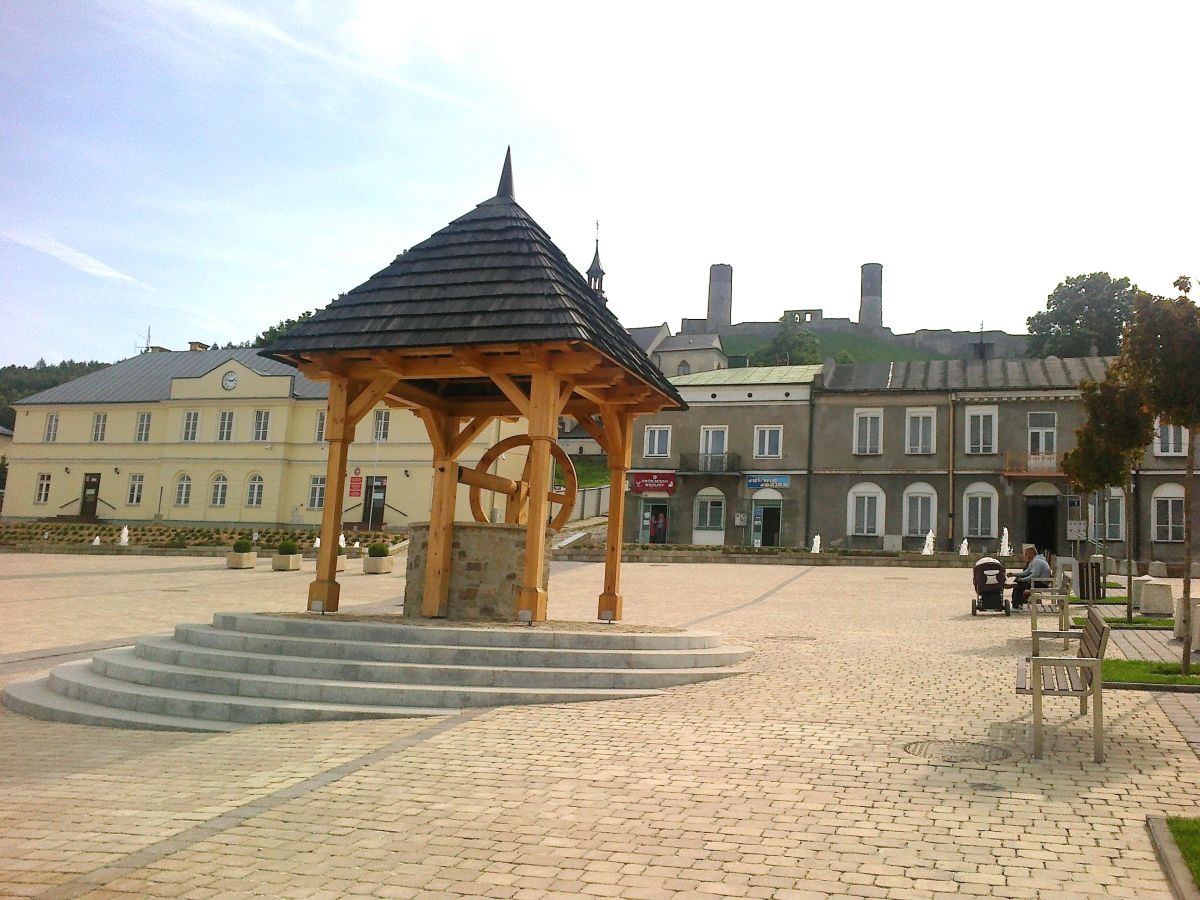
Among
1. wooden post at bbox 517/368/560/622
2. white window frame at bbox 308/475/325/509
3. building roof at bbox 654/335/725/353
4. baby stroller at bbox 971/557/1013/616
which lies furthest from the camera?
building roof at bbox 654/335/725/353

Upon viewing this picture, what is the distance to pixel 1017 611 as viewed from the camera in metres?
17.9

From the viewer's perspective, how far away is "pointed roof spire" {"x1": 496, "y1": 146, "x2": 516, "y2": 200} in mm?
13906

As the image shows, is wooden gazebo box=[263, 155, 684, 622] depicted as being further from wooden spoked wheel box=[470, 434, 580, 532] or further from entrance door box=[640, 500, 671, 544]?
entrance door box=[640, 500, 671, 544]

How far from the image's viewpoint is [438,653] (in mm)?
9477

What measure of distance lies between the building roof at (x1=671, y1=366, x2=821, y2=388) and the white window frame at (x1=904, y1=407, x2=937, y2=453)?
4.70m

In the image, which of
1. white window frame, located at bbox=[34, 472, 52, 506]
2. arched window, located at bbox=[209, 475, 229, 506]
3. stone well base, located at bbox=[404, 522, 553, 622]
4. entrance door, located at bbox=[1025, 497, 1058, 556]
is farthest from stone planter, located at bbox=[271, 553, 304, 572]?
white window frame, located at bbox=[34, 472, 52, 506]

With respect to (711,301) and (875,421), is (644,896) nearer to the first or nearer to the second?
Answer: (875,421)

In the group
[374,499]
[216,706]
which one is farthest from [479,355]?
[374,499]

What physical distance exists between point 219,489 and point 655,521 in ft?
80.2

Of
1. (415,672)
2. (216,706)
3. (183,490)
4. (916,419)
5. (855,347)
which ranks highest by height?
(855,347)

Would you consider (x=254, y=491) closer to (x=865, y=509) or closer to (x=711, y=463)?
(x=711, y=463)

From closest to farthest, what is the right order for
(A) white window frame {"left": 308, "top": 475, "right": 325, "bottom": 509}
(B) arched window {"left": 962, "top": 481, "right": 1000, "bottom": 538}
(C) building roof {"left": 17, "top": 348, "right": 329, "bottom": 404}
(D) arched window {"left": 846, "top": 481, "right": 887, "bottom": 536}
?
1. (B) arched window {"left": 962, "top": 481, "right": 1000, "bottom": 538}
2. (D) arched window {"left": 846, "top": 481, "right": 887, "bottom": 536}
3. (A) white window frame {"left": 308, "top": 475, "right": 325, "bottom": 509}
4. (C) building roof {"left": 17, "top": 348, "right": 329, "bottom": 404}

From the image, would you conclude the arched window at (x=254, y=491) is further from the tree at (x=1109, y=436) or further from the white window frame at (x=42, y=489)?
the tree at (x=1109, y=436)

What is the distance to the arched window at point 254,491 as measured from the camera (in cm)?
5244
